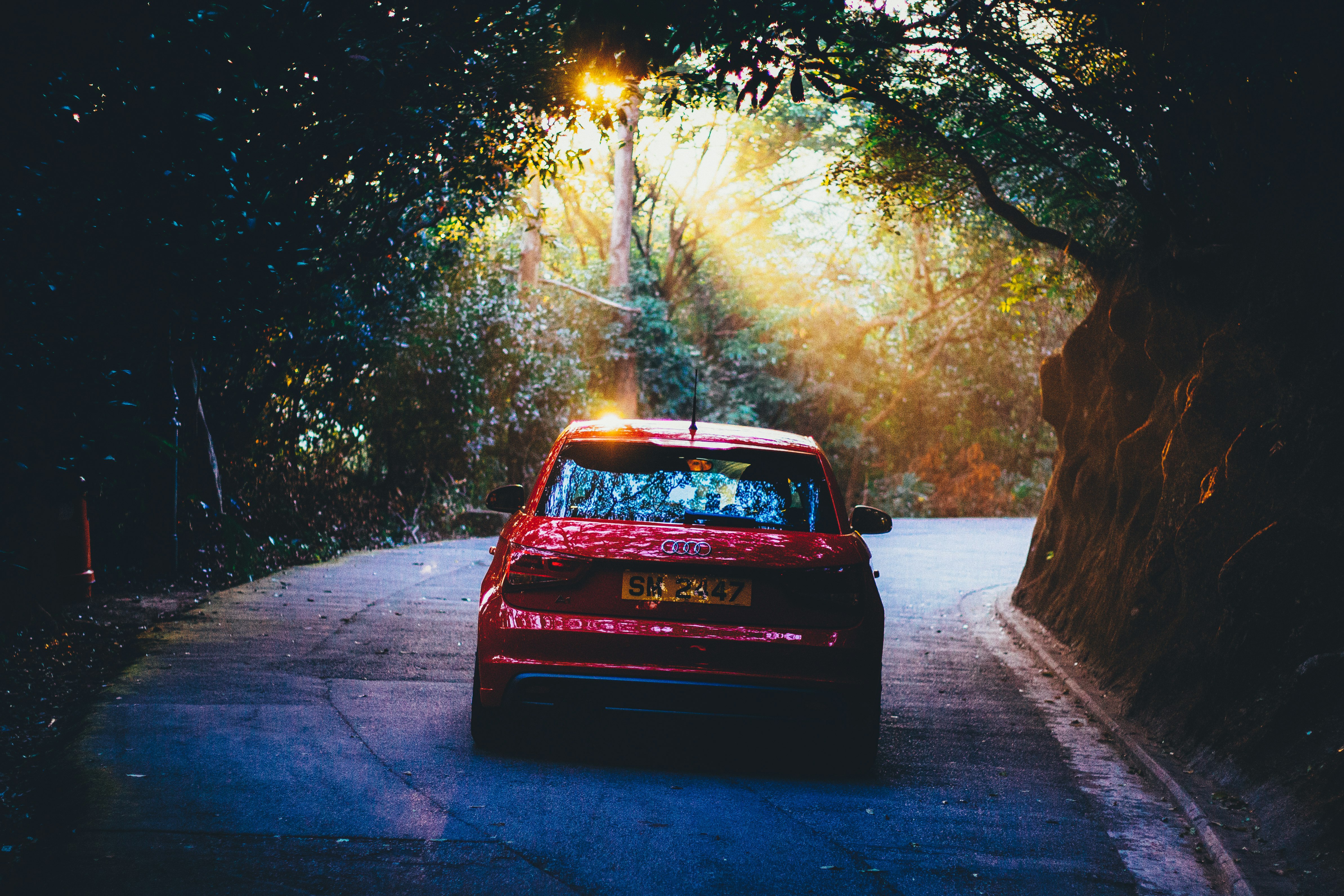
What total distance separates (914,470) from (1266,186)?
27199mm

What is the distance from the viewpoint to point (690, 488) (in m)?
6.37

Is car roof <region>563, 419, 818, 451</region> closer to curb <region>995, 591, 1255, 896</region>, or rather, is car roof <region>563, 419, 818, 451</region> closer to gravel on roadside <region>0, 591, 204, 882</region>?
curb <region>995, 591, 1255, 896</region>

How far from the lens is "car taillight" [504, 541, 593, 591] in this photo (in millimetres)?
5953

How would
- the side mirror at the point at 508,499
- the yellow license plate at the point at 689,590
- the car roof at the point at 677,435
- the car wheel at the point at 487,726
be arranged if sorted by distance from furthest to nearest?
the side mirror at the point at 508,499, the car roof at the point at 677,435, the car wheel at the point at 487,726, the yellow license plate at the point at 689,590

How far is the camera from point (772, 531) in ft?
20.2

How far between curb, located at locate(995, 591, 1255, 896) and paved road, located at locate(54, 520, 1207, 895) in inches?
7.8

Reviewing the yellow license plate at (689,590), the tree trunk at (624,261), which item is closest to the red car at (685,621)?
the yellow license plate at (689,590)

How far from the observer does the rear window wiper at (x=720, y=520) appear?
6.21 meters

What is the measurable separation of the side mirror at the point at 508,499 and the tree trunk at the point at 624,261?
72.3 feet

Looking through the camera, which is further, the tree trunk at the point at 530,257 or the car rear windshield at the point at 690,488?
the tree trunk at the point at 530,257

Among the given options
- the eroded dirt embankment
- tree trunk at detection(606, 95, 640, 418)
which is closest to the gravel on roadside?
the eroded dirt embankment

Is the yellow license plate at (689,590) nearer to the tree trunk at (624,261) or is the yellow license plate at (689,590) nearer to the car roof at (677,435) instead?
the car roof at (677,435)

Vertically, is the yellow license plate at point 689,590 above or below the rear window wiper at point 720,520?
below

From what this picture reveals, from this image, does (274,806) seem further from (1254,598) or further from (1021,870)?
(1254,598)
